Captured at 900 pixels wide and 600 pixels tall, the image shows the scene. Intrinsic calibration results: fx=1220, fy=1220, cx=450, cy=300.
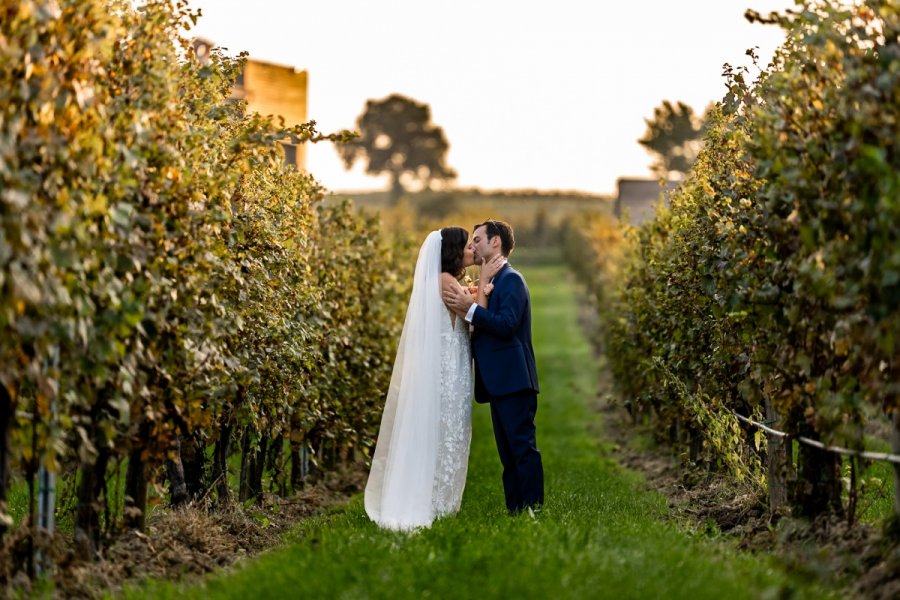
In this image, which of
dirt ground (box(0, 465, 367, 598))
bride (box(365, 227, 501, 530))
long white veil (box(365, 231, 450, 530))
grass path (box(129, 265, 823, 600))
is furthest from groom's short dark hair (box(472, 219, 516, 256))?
dirt ground (box(0, 465, 367, 598))

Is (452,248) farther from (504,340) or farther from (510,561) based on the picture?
(510,561)

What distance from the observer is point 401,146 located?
14262 cm

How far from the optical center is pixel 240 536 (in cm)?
899

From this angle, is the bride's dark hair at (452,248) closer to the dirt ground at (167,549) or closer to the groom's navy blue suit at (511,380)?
the groom's navy blue suit at (511,380)

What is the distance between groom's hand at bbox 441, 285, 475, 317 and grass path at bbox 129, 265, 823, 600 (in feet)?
→ 5.25

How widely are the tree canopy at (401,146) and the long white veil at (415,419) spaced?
433ft

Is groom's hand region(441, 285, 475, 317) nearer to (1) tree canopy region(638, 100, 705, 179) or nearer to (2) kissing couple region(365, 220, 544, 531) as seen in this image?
(2) kissing couple region(365, 220, 544, 531)

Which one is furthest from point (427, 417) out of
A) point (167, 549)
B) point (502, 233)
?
point (167, 549)

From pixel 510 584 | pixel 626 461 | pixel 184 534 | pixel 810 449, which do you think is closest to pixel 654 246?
pixel 626 461

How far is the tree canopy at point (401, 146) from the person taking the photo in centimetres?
14162

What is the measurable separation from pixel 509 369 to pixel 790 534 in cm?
267

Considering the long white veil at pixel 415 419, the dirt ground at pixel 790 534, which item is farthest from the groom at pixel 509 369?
the dirt ground at pixel 790 534

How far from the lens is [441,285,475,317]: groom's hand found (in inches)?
376

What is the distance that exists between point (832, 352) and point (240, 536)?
14.6 feet
